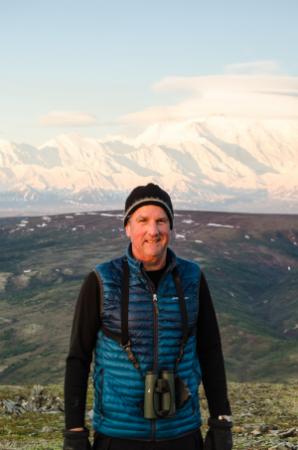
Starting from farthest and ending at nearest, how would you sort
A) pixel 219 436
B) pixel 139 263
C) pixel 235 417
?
pixel 235 417 → pixel 139 263 → pixel 219 436

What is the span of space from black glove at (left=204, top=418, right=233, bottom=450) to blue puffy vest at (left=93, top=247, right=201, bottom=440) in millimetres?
203

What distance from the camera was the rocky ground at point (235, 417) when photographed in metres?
21.3

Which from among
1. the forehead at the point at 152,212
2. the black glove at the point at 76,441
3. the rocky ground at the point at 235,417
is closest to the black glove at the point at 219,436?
the black glove at the point at 76,441

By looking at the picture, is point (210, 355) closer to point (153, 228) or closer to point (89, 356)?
point (89, 356)

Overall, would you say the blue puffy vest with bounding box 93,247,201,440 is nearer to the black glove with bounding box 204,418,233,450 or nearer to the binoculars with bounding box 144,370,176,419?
the binoculars with bounding box 144,370,176,419

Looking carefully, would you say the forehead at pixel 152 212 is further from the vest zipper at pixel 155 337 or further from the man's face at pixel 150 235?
the vest zipper at pixel 155 337

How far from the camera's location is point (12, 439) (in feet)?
73.6

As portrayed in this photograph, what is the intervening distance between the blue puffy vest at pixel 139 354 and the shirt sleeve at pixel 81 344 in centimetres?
10

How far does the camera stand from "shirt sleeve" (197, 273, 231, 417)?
7973 millimetres

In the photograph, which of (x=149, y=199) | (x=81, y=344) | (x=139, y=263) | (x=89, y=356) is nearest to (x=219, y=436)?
(x=89, y=356)

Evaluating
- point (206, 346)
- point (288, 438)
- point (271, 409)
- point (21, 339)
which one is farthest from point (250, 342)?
point (206, 346)

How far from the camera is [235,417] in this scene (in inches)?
1180

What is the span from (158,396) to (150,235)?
73.2 inches

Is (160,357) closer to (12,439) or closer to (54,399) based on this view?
(12,439)
